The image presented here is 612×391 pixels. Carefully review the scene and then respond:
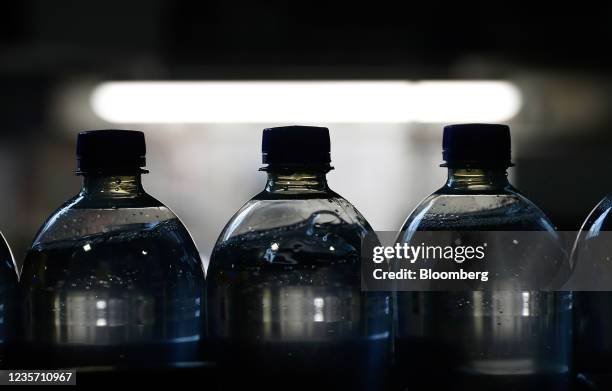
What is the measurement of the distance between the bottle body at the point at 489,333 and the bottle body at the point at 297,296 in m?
0.03

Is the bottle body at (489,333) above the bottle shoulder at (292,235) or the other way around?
the other way around

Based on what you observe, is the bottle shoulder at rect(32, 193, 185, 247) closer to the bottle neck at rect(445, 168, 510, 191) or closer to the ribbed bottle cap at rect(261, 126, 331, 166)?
the ribbed bottle cap at rect(261, 126, 331, 166)

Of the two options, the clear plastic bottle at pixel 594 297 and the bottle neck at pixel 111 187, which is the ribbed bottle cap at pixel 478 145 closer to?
Answer: the clear plastic bottle at pixel 594 297

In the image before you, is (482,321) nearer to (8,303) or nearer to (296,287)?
(296,287)

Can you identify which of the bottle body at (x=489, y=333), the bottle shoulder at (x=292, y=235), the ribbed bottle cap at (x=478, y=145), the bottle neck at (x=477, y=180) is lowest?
the bottle body at (x=489, y=333)

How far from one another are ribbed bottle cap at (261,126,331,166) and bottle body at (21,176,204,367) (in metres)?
0.14

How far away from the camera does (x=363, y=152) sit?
114 inches

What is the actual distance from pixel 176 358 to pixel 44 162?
2.18 meters

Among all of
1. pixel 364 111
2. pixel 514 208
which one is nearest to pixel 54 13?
pixel 364 111

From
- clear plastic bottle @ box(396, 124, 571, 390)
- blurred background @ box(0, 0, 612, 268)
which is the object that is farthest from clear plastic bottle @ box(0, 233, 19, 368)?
blurred background @ box(0, 0, 612, 268)

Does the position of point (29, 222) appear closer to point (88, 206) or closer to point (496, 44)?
point (496, 44)

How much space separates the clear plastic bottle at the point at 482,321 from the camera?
0.68 meters

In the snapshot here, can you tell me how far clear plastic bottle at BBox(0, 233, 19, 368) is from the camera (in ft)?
2.39

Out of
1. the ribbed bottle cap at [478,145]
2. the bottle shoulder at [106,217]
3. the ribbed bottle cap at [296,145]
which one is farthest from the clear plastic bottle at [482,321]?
the bottle shoulder at [106,217]
